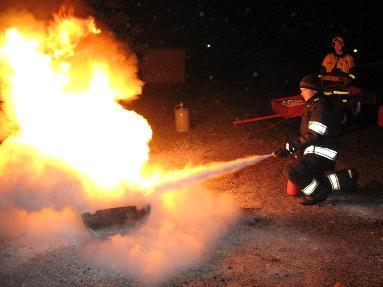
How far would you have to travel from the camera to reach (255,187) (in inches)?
274

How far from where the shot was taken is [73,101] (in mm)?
5727

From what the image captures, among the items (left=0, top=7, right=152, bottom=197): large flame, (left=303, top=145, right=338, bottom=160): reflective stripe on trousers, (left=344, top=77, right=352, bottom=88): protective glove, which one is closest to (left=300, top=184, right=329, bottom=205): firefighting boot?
(left=303, top=145, right=338, bottom=160): reflective stripe on trousers

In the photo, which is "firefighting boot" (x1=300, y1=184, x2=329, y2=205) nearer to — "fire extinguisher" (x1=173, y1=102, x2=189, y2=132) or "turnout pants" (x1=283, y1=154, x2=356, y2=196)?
"turnout pants" (x1=283, y1=154, x2=356, y2=196)

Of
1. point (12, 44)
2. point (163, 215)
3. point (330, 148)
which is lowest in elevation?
point (163, 215)

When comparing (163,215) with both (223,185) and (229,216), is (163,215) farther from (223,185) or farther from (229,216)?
(223,185)

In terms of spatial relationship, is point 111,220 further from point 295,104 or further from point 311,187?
point 295,104

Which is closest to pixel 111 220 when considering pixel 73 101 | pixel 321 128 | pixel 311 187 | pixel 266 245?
pixel 73 101

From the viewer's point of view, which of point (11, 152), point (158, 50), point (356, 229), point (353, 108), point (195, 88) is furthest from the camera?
point (158, 50)

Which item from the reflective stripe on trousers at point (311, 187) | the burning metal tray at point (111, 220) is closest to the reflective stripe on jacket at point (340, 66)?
the reflective stripe on trousers at point (311, 187)

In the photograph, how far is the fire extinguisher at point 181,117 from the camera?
10.6 m

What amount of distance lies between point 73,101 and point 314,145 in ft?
12.2

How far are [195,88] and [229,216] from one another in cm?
1283

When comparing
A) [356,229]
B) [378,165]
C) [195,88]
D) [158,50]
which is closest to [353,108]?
[378,165]

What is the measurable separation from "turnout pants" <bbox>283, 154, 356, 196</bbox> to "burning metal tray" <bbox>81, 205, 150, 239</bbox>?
2485 mm
